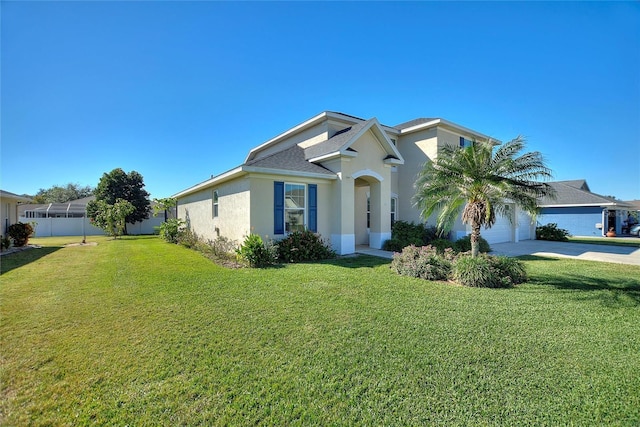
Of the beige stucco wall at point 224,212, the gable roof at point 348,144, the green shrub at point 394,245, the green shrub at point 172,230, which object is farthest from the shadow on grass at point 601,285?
the green shrub at point 172,230

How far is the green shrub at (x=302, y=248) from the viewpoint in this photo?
11148 millimetres

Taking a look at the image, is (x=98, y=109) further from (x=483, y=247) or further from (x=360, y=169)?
(x=483, y=247)

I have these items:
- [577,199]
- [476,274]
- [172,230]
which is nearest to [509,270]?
[476,274]

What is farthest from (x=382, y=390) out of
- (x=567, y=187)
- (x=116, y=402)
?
(x=567, y=187)

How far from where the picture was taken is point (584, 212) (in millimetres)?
28281

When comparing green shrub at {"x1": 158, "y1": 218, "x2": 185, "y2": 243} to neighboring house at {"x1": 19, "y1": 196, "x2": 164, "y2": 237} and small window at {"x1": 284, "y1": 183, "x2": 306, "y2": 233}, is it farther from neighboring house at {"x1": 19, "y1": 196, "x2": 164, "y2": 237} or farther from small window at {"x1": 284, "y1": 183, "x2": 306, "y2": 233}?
neighboring house at {"x1": 19, "y1": 196, "x2": 164, "y2": 237}

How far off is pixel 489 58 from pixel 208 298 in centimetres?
1525

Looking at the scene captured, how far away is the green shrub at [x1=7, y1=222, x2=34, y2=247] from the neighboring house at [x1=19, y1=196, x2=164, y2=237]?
12.5 metres

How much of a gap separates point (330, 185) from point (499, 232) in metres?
13.5

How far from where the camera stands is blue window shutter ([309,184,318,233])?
41.0 feet

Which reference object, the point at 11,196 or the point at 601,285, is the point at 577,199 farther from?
the point at 11,196

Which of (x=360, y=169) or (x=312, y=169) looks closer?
(x=312, y=169)

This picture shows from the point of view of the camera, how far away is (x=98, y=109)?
43.9ft

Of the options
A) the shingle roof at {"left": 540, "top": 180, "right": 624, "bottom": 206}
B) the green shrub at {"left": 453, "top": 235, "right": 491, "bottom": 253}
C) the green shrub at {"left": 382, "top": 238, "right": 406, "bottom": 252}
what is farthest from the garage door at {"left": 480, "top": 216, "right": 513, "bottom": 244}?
the shingle roof at {"left": 540, "top": 180, "right": 624, "bottom": 206}
